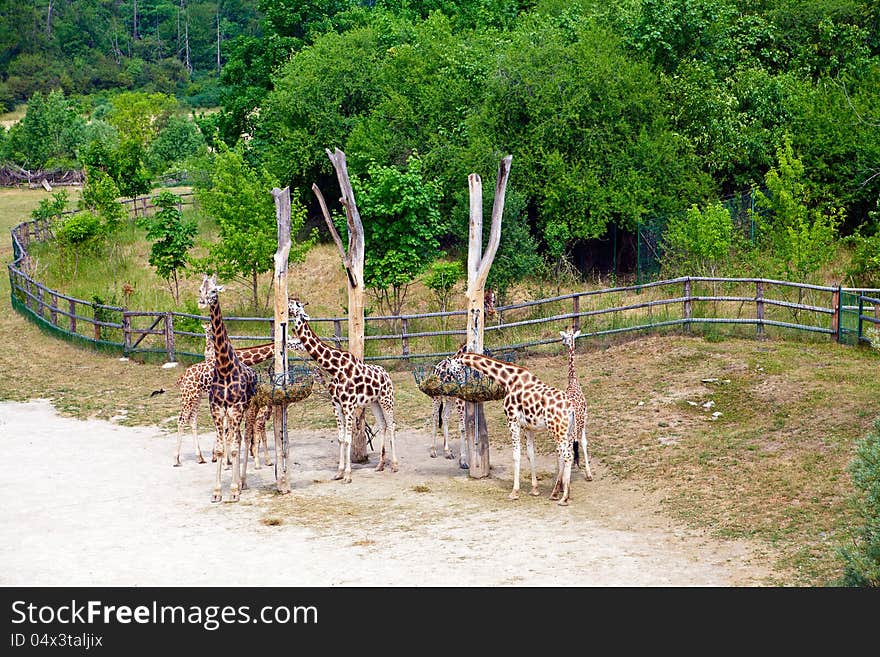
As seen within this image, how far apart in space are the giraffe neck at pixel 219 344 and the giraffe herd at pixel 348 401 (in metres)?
0.02

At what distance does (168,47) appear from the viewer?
4232 inches

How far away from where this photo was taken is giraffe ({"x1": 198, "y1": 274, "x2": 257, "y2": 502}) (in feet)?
57.4

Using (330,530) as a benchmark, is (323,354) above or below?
above

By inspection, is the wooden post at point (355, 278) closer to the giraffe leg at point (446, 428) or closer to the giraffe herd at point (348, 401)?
the giraffe herd at point (348, 401)

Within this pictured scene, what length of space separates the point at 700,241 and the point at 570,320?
13.2 feet

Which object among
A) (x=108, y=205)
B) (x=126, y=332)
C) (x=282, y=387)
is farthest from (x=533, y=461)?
(x=108, y=205)

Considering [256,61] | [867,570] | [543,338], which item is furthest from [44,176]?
[867,570]

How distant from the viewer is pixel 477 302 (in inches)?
754

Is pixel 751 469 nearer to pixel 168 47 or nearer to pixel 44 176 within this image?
pixel 44 176

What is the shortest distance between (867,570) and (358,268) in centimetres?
1015

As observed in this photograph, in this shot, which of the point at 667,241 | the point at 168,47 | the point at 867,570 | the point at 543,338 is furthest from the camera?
the point at 168,47

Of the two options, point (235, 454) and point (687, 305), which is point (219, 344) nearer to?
point (235, 454)

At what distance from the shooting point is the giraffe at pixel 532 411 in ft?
56.7

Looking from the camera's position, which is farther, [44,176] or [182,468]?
[44,176]
